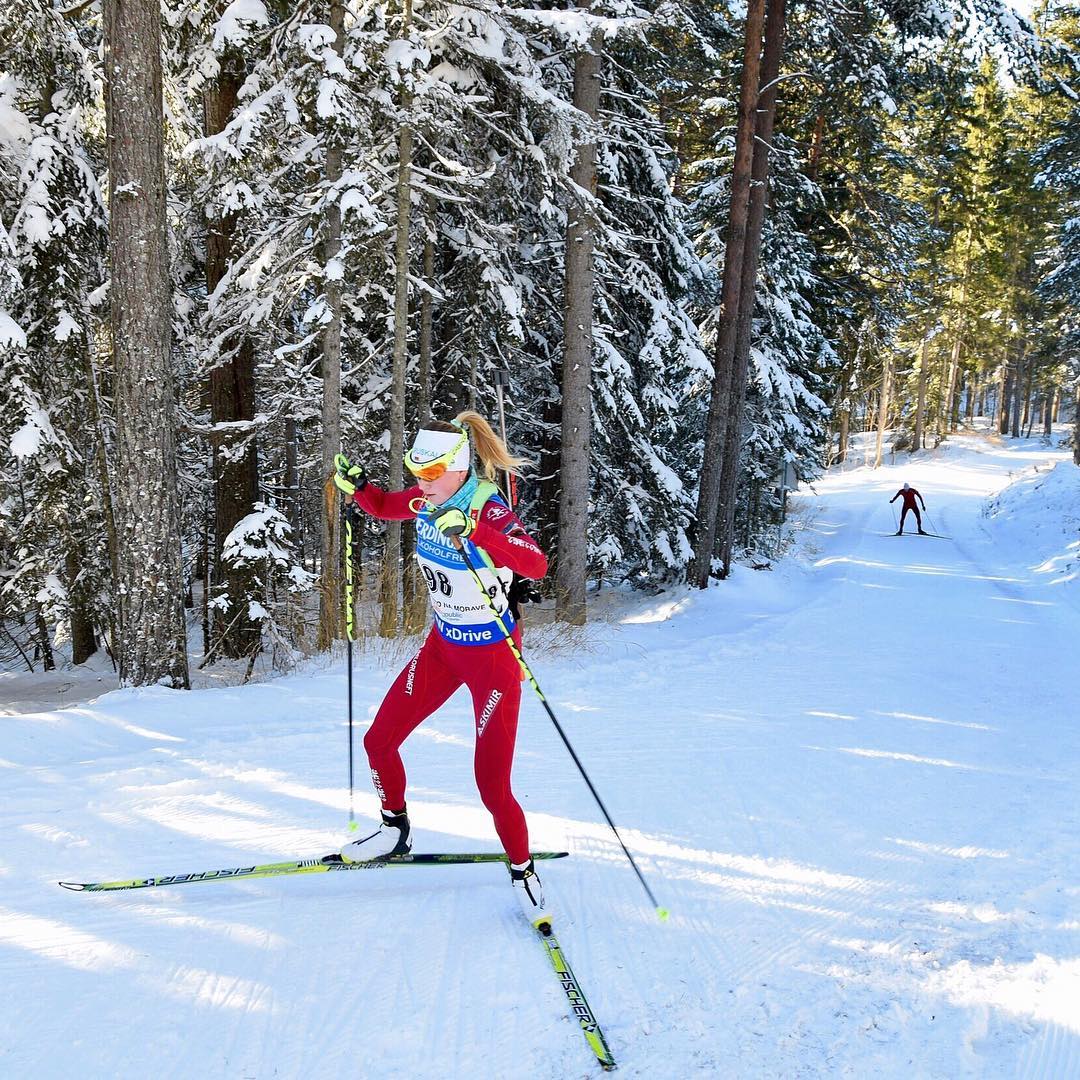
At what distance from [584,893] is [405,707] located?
1416 mm

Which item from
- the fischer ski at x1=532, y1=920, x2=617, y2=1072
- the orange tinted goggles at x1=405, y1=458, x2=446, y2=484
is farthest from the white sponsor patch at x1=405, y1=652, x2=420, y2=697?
the fischer ski at x1=532, y1=920, x2=617, y2=1072

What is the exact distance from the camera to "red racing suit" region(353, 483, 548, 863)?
13.1 ft

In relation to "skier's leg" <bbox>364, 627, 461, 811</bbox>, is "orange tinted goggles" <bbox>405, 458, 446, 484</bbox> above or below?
above

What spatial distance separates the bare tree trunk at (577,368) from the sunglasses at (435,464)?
7598 millimetres

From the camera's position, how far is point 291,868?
422 centimetres

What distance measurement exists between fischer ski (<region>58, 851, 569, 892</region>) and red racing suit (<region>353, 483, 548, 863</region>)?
12.0 inches

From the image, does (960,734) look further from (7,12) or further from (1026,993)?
(7,12)

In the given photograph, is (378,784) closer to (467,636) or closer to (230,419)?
(467,636)

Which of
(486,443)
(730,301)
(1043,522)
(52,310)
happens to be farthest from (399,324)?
(1043,522)

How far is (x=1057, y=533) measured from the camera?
20.6 metres

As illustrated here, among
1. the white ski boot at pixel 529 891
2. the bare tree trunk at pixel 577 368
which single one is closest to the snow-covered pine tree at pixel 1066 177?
the bare tree trunk at pixel 577 368

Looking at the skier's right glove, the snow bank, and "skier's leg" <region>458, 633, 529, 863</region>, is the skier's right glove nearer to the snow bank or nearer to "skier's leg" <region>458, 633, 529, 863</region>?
"skier's leg" <region>458, 633, 529, 863</region>

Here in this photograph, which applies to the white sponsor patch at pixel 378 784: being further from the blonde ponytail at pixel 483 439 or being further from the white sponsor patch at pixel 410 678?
the blonde ponytail at pixel 483 439

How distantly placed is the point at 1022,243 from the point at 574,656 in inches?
1895
